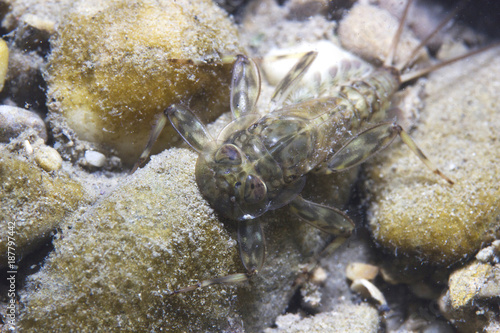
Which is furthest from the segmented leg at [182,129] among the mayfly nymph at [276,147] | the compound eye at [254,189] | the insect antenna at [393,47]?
the insect antenna at [393,47]

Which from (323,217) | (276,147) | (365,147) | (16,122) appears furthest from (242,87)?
(16,122)

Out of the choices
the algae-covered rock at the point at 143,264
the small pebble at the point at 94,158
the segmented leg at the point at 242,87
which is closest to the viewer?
the algae-covered rock at the point at 143,264

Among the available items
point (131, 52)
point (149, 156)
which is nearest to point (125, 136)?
point (149, 156)

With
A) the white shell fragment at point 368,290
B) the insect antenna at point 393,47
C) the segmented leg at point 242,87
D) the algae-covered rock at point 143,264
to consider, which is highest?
the insect antenna at point 393,47

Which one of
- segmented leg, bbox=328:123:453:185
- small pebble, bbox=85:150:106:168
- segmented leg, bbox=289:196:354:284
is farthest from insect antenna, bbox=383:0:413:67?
small pebble, bbox=85:150:106:168

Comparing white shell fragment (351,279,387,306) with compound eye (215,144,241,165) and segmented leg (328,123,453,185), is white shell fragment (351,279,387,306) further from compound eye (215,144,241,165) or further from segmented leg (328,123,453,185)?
compound eye (215,144,241,165)

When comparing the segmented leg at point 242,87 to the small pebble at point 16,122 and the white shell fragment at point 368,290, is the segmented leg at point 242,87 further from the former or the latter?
the white shell fragment at point 368,290

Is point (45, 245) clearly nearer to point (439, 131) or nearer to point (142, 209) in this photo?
point (142, 209)

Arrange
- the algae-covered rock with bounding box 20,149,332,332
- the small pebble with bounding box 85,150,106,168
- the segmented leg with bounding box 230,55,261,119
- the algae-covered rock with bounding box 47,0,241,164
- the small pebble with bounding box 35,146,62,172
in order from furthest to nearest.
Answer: the segmented leg with bounding box 230,55,261,119 → the small pebble with bounding box 85,150,106,168 → the algae-covered rock with bounding box 47,0,241,164 → the small pebble with bounding box 35,146,62,172 → the algae-covered rock with bounding box 20,149,332,332
